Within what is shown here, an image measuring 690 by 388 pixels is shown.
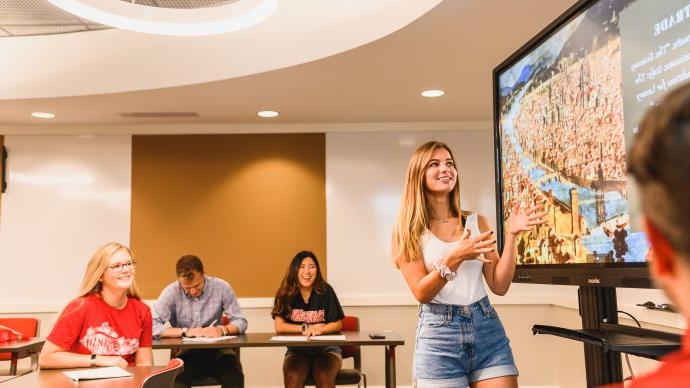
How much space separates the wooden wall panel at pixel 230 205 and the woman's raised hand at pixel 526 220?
4379mm

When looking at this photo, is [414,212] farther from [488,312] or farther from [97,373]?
[97,373]

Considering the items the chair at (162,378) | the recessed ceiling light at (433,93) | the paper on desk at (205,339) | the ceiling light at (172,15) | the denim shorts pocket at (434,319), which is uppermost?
the ceiling light at (172,15)

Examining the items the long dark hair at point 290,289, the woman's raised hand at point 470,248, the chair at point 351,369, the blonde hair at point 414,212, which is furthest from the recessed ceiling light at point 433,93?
the woman's raised hand at point 470,248

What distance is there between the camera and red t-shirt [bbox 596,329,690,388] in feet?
1.60

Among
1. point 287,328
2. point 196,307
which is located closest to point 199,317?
point 196,307

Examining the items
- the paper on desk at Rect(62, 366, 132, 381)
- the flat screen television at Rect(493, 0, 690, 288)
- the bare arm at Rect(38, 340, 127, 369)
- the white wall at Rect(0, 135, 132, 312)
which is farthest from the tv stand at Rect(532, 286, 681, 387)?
the white wall at Rect(0, 135, 132, 312)

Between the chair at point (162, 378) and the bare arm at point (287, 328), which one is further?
the bare arm at point (287, 328)

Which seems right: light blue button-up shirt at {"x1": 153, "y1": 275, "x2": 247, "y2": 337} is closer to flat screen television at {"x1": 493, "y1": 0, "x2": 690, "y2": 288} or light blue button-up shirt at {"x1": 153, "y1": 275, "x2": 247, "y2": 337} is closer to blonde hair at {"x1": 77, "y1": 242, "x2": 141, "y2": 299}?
blonde hair at {"x1": 77, "y1": 242, "x2": 141, "y2": 299}

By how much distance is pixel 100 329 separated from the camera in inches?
120

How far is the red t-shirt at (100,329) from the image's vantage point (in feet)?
9.76

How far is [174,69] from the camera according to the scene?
4996 mm

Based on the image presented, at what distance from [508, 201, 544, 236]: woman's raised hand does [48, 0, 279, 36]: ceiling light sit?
2.82m

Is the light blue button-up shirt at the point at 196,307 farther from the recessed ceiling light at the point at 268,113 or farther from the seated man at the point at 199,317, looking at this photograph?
the recessed ceiling light at the point at 268,113

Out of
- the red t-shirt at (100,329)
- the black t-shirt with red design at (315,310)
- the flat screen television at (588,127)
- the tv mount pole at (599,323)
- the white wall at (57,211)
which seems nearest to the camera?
the flat screen television at (588,127)
